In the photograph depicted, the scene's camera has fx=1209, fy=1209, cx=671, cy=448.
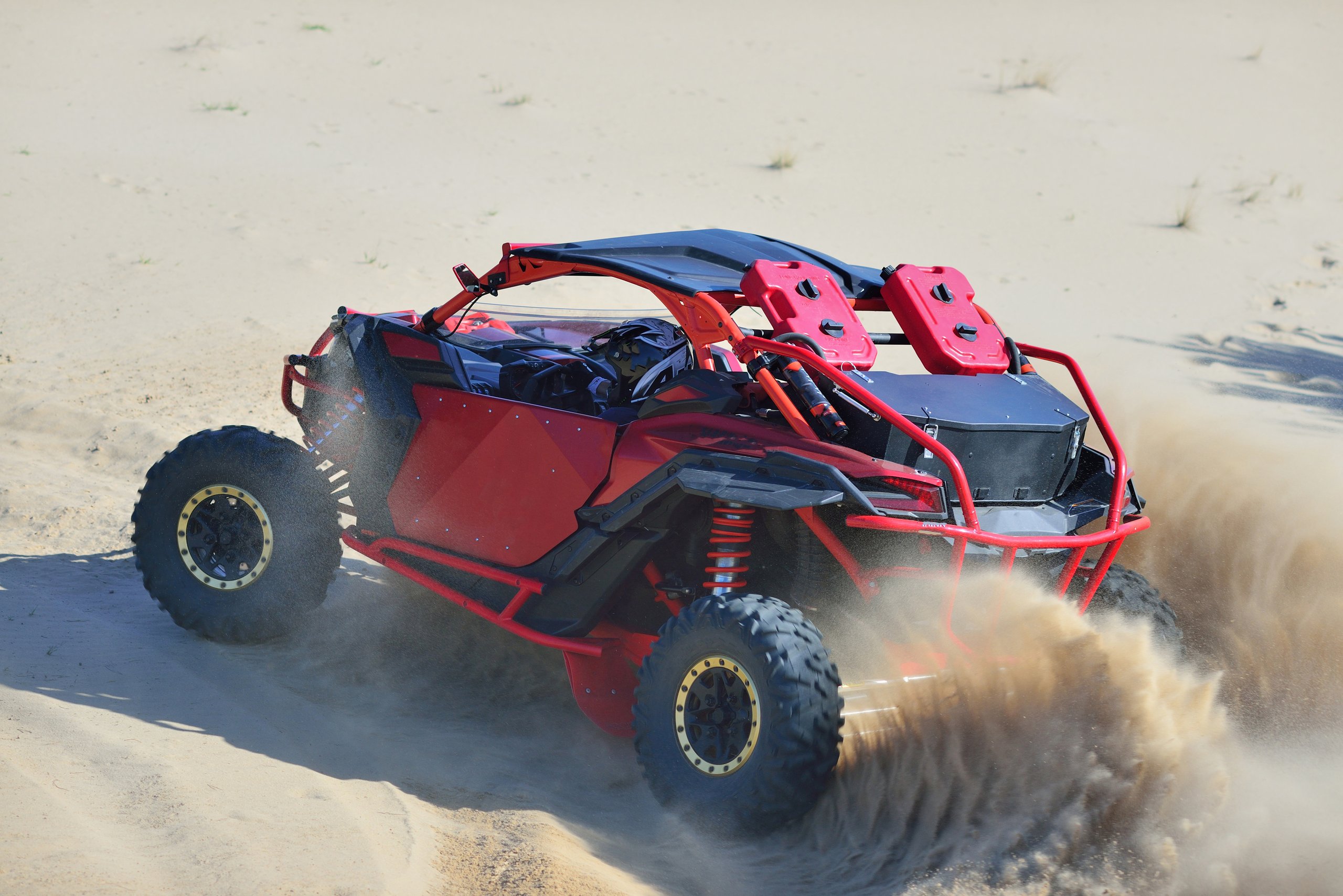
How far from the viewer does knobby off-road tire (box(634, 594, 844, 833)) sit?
3.81m

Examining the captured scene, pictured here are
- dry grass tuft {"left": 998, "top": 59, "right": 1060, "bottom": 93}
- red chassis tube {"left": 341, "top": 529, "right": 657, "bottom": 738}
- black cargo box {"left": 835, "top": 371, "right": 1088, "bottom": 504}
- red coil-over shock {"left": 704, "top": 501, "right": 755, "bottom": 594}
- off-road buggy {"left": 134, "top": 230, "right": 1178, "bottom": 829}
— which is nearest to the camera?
off-road buggy {"left": 134, "top": 230, "right": 1178, "bottom": 829}

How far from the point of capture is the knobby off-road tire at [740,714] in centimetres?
381

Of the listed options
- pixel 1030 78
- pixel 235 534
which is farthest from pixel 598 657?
pixel 1030 78

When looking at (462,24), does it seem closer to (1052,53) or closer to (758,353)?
(1052,53)

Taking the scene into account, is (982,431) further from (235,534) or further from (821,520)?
(235,534)

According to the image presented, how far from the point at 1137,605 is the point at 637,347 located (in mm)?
2464

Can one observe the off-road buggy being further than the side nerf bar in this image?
Yes

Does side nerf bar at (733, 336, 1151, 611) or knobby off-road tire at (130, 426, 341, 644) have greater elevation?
side nerf bar at (733, 336, 1151, 611)

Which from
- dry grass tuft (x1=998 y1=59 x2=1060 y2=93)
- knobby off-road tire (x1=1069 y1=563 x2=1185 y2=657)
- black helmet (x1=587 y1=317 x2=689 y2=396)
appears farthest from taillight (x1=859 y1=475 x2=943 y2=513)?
dry grass tuft (x1=998 y1=59 x2=1060 y2=93)

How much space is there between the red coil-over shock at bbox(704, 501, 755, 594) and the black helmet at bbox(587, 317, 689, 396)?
141 centimetres

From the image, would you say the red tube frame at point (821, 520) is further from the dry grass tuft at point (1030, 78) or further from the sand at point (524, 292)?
the dry grass tuft at point (1030, 78)

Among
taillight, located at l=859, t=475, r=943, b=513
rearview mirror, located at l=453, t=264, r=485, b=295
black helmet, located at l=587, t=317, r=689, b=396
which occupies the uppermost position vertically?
rearview mirror, located at l=453, t=264, r=485, b=295

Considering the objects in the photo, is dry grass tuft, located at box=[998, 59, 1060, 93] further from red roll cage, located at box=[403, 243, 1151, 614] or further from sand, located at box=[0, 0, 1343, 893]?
red roll cage, located at box=[403, 243, 1151, 614]

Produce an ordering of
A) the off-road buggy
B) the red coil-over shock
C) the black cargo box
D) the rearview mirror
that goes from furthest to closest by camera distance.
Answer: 1. the rearview mirror
2. the red coil-over shock
3. the black cargo box
4. the off-road buggy
